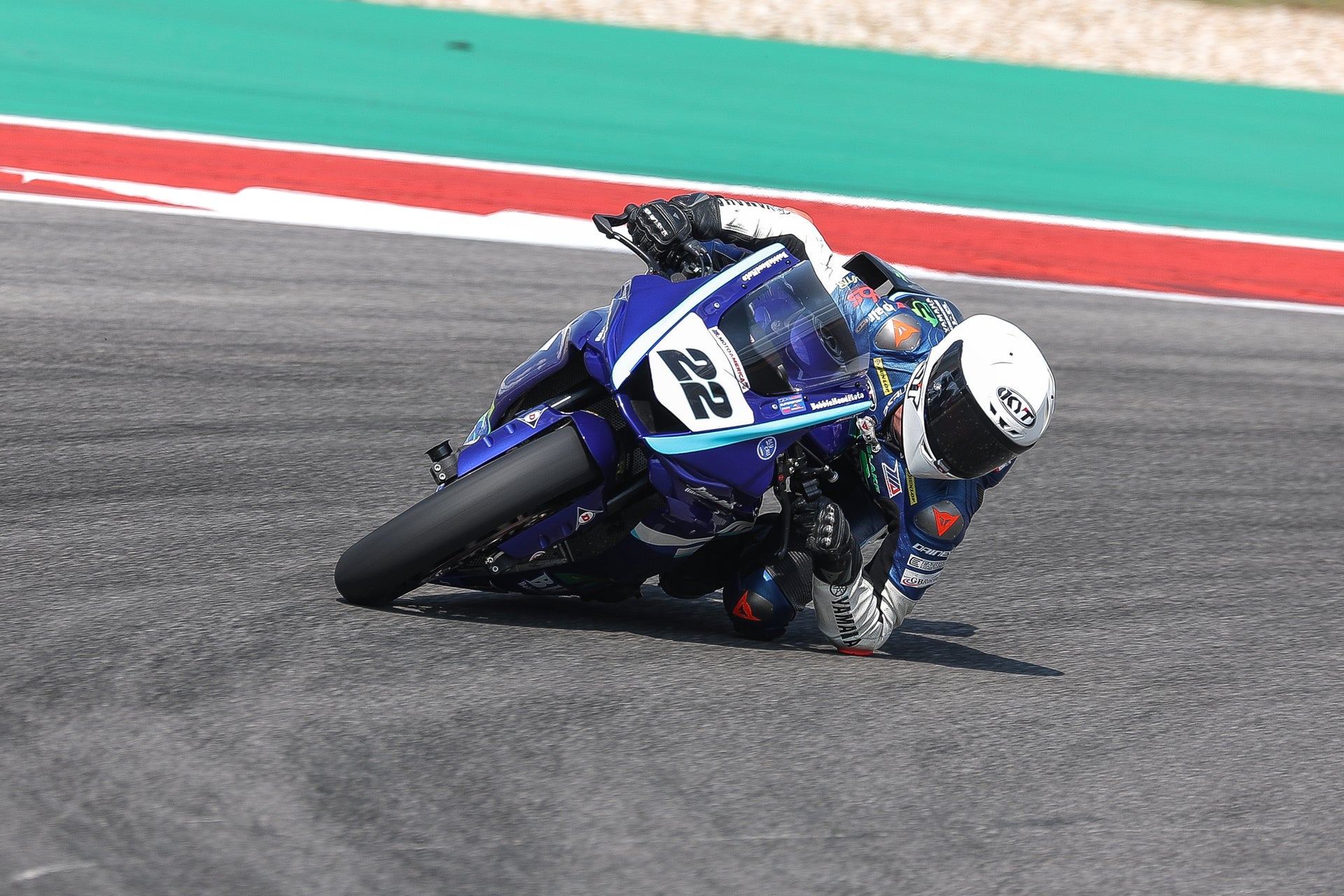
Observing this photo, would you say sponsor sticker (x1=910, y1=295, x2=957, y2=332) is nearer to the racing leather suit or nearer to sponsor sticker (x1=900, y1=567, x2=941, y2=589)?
the racing leather suit

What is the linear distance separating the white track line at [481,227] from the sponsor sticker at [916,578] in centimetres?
500

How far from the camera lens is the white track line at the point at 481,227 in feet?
29.1

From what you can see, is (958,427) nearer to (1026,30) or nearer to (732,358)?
(732,358)

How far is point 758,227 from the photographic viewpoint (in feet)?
16.0

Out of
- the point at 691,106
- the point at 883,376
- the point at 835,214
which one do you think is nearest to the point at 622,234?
the point at 883,376

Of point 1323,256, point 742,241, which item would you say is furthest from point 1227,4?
point 742,241

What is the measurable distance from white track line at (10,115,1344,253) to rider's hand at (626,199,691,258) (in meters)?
6.28

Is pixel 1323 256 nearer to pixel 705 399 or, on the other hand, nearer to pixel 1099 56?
pixel 1099 56

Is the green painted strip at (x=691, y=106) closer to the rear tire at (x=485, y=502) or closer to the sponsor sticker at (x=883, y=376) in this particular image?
the sponsor sticker at (x=883, y=376)

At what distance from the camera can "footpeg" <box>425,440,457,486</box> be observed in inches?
171

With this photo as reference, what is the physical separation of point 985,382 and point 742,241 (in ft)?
3.32

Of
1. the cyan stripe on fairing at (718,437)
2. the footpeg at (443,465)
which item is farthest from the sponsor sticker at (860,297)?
the footpeg at (443,465)

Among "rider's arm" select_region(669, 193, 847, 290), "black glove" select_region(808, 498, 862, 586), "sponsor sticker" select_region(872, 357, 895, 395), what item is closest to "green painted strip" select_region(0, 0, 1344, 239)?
"rider's arm" select_region(669, 193, 847, 290)

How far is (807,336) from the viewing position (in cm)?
429
